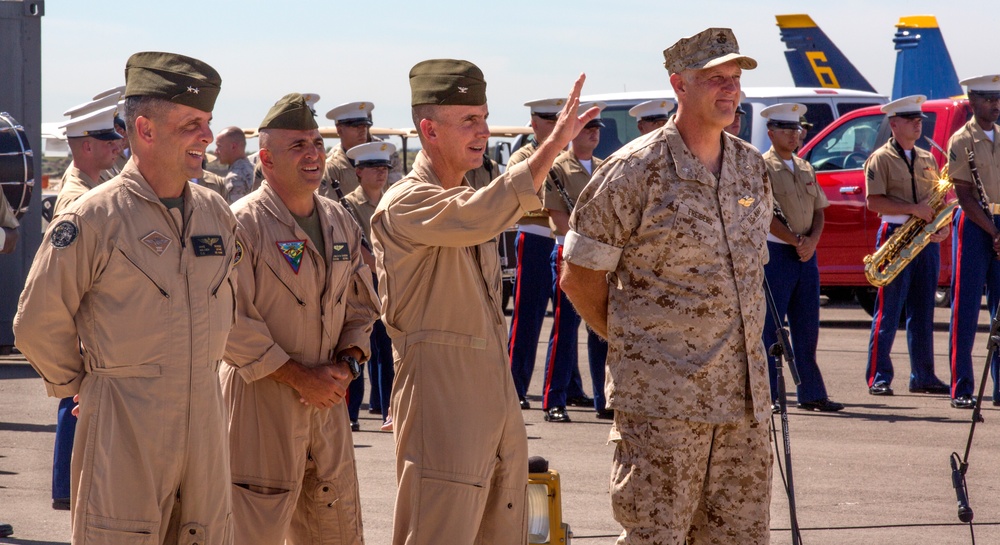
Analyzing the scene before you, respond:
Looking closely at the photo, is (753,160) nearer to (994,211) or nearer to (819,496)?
(819,496)

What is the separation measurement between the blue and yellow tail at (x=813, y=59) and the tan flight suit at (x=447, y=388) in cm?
2048

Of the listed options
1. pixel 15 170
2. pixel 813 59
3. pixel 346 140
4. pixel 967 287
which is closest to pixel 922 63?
pixel 813 59

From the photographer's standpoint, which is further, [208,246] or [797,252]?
[797,252]

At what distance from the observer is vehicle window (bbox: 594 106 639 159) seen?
16125mm

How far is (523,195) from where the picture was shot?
13.1 ft

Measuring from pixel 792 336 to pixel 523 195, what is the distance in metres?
6.37

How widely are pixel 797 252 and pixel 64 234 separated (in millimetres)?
6821

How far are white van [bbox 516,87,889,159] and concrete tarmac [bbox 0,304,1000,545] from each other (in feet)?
16.8

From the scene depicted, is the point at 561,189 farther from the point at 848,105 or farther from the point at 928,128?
the point at 848,105

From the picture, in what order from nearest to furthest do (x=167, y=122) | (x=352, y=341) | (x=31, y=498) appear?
(x=167, y=122)
(x=352, y=341)
(x=31, y=498)

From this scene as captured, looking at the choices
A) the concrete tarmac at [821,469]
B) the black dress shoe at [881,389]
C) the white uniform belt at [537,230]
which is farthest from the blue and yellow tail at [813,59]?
the white uniform belt at [537,230]

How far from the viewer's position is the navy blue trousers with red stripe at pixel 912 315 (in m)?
10.5

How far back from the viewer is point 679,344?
14.0 feet

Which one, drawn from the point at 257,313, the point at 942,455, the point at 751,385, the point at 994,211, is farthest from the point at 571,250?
the point at 994,211
